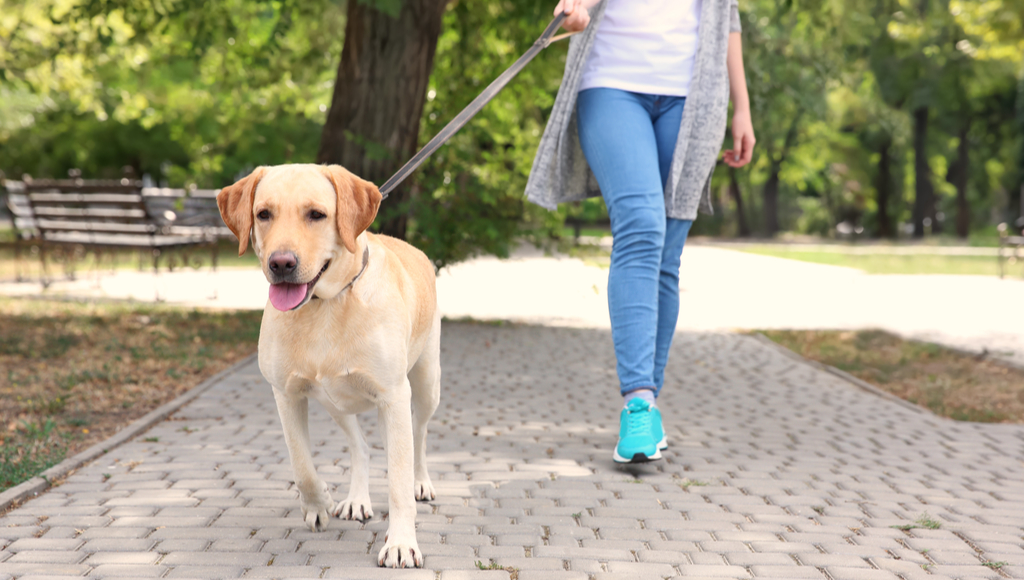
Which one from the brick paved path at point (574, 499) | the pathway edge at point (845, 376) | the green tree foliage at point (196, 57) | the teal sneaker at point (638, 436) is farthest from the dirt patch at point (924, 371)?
the green tree foliage at point (196, 57)

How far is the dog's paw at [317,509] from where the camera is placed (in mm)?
3328

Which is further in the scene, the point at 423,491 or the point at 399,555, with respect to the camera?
the point at 423,491

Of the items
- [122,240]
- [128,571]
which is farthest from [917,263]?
[128,571]

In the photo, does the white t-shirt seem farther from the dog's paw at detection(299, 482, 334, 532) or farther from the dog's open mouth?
the dog's paw at detection(299, 482, 334, 532)

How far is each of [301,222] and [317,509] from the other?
113 centimetres

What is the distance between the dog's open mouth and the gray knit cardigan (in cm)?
191

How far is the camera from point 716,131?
4465 mm

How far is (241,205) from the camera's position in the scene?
2.88 meters

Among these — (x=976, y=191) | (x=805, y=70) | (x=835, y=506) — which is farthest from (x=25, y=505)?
(x=976, y=191)

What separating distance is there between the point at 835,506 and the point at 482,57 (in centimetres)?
841

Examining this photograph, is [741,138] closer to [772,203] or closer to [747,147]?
[747,147]

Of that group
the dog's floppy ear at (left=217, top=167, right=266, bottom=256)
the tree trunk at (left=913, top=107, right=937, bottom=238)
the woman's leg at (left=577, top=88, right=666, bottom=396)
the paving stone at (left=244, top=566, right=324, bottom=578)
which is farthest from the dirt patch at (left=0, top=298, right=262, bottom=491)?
the tree trunk at (left=913, top=107, right=937, bottom=238)

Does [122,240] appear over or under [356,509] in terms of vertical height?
over

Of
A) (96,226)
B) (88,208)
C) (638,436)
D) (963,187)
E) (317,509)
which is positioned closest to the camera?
(317,509)
